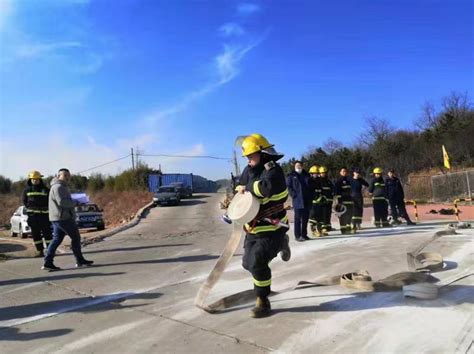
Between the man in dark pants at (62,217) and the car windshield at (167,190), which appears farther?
the car windshield at (167,190)

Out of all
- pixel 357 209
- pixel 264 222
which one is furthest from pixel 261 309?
pixel 357 209

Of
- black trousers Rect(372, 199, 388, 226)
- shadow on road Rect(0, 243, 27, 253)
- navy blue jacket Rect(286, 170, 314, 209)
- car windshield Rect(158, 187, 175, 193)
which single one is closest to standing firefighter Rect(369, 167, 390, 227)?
black trousers Rect(372, 199, 388, 226)

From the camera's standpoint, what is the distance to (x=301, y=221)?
11633mm

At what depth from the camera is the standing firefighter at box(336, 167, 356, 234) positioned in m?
12.8

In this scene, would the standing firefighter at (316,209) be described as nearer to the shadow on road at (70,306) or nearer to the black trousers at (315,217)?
the black trousers at (315,217)

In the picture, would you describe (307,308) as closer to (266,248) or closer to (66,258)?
(266,248)

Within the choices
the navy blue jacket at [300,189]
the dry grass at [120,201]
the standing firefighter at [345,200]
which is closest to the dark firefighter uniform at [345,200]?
the standing firefighter at [345,200]

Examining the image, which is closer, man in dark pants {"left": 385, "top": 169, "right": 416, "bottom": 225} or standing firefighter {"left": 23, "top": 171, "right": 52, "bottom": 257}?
standing firefighter {"left": 23, "top": 171, "right": 52, "bottom": 257}

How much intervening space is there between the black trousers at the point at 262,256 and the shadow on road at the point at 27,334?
1.99 metres

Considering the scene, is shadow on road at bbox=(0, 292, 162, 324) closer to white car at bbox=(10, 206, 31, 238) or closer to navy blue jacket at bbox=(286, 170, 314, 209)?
navy blue jacket at bbox=(286, 170, 314, 209)

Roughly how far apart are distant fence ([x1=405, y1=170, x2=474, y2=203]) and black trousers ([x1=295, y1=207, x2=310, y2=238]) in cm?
1541

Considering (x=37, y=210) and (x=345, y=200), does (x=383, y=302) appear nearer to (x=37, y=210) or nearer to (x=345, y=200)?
(x=345, y=200)

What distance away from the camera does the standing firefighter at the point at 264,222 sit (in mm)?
5223

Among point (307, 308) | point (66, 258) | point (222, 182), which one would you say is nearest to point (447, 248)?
point (307, 308)
